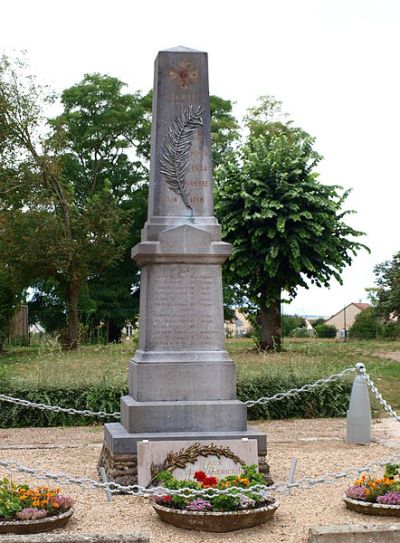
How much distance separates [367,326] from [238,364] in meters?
22.1

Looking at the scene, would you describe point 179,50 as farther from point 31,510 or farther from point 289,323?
point 289,323

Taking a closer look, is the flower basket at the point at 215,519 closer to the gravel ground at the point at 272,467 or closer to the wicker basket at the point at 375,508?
the gravel ground at the point at 272,467

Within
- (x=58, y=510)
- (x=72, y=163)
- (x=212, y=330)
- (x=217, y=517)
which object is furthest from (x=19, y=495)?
(x=72, y=163)

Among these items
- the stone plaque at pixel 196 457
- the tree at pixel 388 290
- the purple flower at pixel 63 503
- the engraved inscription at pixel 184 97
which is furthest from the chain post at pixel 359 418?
the tree at pixel 388 290

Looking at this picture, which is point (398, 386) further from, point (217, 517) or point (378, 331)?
point (378, 331)

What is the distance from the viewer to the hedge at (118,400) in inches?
545

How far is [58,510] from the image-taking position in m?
6.94

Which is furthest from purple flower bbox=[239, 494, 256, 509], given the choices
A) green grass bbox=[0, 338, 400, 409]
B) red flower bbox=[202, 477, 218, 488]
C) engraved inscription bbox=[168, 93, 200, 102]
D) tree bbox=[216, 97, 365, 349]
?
tree bbox=[216, 97, 365, 349]

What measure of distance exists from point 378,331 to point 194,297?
30.8 metres

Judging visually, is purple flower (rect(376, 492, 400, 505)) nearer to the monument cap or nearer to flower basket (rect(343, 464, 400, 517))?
flower basket (rect(343, 464, 400, 517))

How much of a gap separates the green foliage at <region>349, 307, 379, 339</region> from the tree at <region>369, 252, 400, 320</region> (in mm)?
582

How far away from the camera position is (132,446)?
8734 mm

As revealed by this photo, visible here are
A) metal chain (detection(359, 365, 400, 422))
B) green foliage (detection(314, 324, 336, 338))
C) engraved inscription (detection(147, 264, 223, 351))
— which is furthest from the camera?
green foliage (detection(314, 324, 336, 338))

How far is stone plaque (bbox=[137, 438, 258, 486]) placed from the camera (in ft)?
27.3
